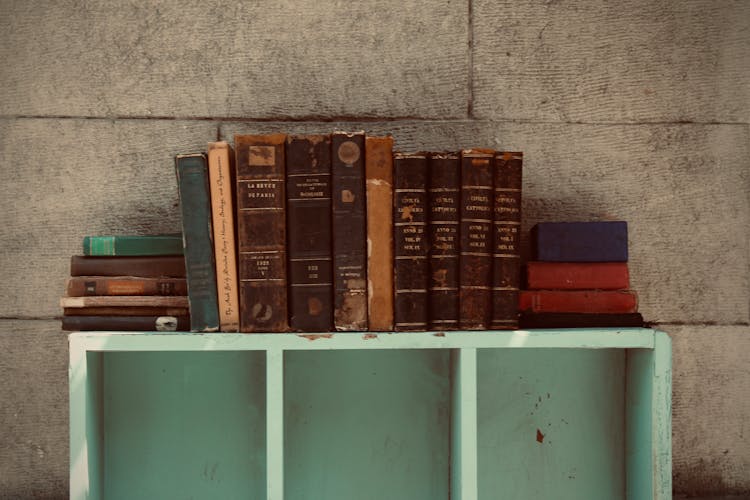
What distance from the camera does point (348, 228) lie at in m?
1.08

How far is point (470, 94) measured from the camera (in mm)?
1472

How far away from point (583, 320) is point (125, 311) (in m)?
0.93

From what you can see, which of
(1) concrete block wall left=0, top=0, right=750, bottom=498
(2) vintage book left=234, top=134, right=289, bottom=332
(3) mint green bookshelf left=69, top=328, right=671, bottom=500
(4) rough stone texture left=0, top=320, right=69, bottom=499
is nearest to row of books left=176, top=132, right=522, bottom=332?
(2) vintage book left=234, top=134, right=289, bottom=332

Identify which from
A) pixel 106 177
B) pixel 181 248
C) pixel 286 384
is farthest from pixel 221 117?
pixel 286 384

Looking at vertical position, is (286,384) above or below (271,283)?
below

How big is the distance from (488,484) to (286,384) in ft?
1.85

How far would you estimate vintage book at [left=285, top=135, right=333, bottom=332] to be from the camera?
1.08m

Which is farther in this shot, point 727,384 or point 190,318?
point 727,384

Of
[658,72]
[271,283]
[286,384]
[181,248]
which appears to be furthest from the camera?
[658,72]

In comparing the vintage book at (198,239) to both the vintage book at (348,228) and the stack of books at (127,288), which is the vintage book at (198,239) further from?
the vintage book at (348,228)

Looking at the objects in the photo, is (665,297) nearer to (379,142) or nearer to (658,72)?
(658,72)

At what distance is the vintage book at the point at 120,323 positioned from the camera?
113 cm

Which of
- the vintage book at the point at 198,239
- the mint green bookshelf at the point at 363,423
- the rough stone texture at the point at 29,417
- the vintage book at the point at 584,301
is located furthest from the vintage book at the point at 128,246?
the vintage book at the point at 584,301

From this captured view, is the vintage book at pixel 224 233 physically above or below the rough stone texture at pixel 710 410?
above
